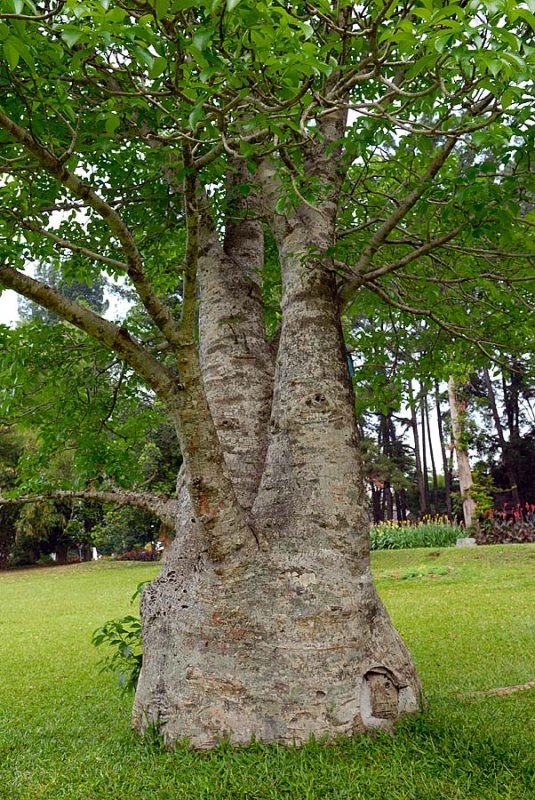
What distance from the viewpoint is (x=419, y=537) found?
1469cm

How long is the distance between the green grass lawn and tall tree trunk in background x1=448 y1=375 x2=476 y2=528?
7.12 metres

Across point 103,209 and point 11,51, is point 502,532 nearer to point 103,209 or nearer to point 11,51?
point 103,209

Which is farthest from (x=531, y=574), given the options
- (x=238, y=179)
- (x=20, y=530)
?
(x=20, y=530)

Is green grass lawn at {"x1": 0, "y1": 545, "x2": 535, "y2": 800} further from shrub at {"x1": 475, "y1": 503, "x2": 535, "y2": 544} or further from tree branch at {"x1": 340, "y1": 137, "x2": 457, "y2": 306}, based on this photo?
shrub at {"x1": 475, "y1": 503, "x2": 535, "y2": 544}

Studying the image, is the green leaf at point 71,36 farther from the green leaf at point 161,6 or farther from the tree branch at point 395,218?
the tree branch at point 395,218

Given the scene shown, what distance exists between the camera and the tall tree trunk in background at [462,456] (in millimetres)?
14477

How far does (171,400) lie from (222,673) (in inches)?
49.3

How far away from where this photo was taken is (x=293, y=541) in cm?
301

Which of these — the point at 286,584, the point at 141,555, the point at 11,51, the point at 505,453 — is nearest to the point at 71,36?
the point at 11,51

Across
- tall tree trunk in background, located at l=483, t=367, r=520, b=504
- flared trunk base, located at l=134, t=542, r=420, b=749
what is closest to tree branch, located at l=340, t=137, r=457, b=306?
flared trunk base, located at l=134, t=542, r=420, b=749

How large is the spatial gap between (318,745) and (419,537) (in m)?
12.7

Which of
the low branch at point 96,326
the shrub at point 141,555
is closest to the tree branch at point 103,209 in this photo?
Result: the low branch at point 96,326

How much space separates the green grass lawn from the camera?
2.36 metres

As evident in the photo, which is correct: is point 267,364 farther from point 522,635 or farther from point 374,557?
point 374,557
